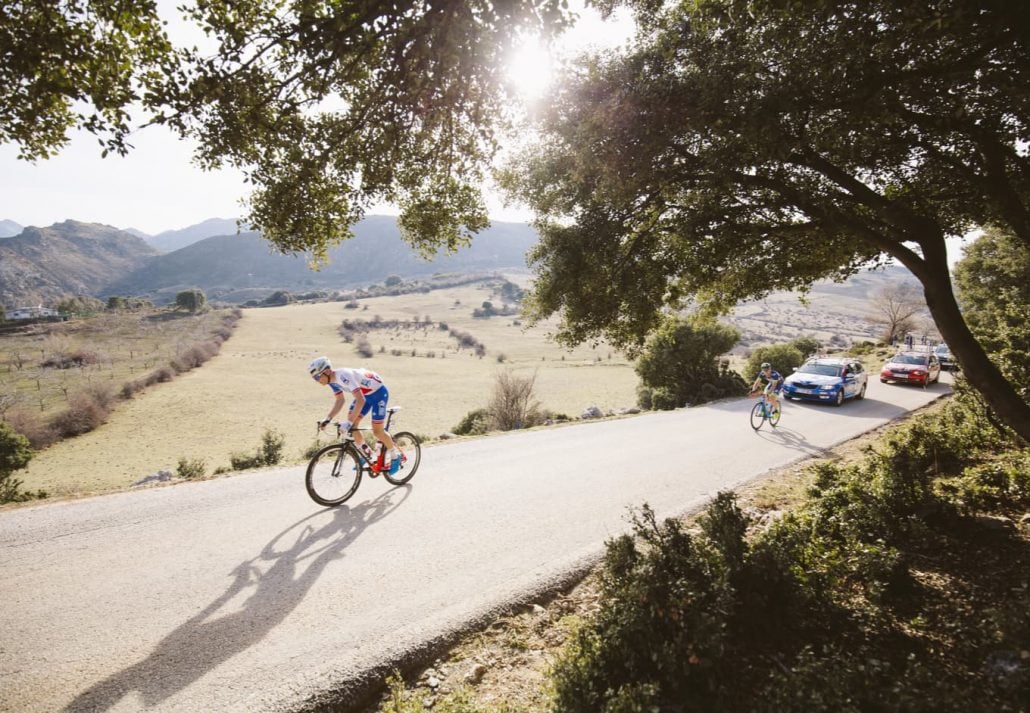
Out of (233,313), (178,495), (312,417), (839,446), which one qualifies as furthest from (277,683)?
(233,313)

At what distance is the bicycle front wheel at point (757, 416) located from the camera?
13.4 m

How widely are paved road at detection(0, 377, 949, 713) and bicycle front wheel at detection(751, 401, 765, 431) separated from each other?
4575 millimetres

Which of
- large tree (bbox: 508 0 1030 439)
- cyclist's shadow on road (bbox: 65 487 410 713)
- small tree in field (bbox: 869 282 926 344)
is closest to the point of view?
cyclist's shadow on road (bbox: 65 487 410 713)

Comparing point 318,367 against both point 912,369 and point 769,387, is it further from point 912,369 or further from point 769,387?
point 912,369

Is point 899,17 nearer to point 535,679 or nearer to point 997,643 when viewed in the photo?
point 997,643

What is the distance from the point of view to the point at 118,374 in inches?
1585

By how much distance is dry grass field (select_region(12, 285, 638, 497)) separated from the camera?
21.7m

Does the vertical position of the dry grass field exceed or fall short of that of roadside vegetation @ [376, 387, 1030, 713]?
it falls short

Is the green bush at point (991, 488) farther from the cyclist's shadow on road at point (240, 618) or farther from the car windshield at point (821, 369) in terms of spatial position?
the car windshield at point (821, 369)

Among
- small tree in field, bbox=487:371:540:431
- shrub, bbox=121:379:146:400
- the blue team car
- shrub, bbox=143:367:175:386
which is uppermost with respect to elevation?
the blue team car

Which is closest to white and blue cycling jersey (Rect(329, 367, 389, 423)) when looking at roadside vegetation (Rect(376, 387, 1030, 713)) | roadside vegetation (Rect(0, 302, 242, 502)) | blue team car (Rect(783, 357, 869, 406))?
roadside vegetation (Rect(376, 387, 1030, 713))

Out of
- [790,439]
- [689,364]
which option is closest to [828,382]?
[689,364]

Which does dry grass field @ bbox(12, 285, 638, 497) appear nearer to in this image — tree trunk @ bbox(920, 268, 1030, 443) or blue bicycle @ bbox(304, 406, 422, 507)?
blue bicycle @ bbox(304, 406, 422, 507)

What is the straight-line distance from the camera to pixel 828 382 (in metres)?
17.7
